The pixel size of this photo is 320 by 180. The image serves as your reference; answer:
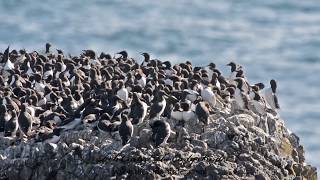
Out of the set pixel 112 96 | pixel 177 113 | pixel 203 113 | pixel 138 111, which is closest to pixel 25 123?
pixel 138 111

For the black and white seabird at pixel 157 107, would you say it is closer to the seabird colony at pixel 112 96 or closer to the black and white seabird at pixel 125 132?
the seabird colony at pixel 112 96

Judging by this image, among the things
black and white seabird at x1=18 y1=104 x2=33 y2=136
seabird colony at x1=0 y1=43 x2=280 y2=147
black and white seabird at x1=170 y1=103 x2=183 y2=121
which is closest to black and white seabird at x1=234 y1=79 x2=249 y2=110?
seabird colony at x1=0 y1=43 x2=280 y2=147

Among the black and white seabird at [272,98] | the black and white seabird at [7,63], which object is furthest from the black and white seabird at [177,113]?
the black and white seabird at [7,63]

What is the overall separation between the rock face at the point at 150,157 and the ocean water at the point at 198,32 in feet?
87.5

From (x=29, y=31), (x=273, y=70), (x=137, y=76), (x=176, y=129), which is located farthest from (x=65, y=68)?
(x=29, y=31)

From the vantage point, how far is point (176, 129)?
77.7ft

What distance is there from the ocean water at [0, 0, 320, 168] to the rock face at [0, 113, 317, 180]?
26676 mm

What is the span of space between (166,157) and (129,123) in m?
1.19

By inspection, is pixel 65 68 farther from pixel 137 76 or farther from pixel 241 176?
pixel 241 176

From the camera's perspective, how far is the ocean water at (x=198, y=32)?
59688 mm

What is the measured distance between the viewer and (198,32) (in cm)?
7244

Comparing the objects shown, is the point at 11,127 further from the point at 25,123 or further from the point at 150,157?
the point at 150,157

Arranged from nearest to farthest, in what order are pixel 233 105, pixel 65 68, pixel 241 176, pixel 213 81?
Answer: 1. pixel 241 176
2. pixel 233 105
3. pixel 213 81
4. pixel 65 68

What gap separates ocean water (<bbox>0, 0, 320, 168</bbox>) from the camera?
5969 cm
